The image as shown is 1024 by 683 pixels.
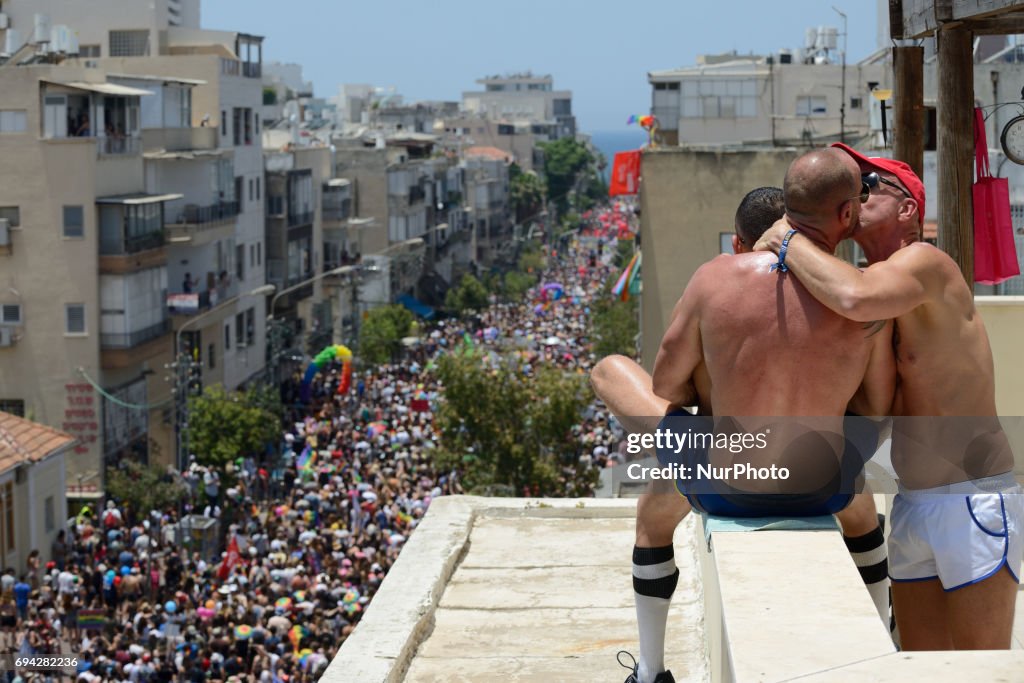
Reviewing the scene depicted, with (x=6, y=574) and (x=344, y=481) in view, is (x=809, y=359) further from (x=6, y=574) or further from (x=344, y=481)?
(x=344, y=481)

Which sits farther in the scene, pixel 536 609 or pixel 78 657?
pixel 78 657

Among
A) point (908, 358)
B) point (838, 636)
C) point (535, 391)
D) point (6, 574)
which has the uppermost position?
point (908, 358)

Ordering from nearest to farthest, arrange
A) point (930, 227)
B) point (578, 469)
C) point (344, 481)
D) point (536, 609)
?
1. point (536, 609)
2. point (930, 227)
3. point (578, 469)
4. point (344, 481)

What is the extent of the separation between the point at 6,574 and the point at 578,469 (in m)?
9.35

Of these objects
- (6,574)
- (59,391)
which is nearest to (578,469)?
(6,574)

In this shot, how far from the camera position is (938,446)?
14.8 ft

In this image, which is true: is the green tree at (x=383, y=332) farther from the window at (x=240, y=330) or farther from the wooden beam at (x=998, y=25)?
the wooden beam at (x=998, y=25)

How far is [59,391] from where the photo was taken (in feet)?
115

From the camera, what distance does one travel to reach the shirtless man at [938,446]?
14.3ft

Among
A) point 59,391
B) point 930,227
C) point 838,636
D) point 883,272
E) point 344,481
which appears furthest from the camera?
point 59,391

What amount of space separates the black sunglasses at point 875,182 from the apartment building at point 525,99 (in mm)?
161597

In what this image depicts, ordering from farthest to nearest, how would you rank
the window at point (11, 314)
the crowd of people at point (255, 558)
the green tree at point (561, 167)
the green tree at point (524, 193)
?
the green tree at point (561, 167) → the green tree at point (524, 193) → the window at point (11, 314) → the crowd of people at point (255, 558)

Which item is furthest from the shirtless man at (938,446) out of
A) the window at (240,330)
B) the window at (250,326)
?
the window at (250,326)

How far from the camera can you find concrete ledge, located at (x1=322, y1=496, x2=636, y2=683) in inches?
245
